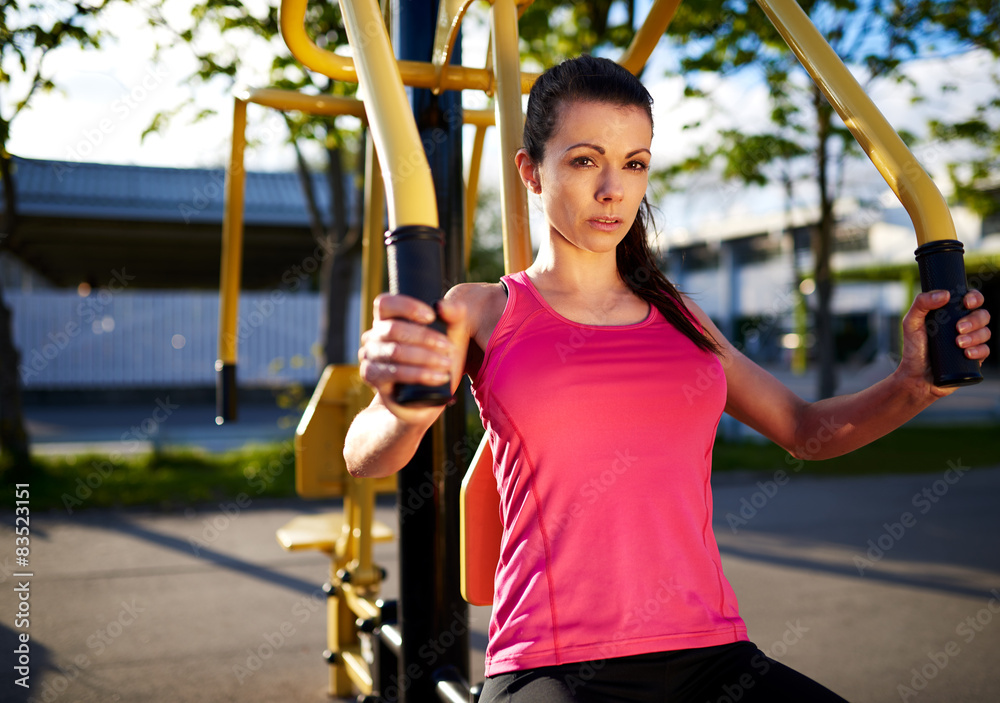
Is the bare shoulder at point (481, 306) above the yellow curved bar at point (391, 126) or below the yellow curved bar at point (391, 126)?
below

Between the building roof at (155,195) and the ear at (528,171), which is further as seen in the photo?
the building roof at (155,195)

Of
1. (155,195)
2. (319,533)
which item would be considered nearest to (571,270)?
(319,533)

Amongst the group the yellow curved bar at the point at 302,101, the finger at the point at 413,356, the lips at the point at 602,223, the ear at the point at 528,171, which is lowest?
the finger at the point at 413,356

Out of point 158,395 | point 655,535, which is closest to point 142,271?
point 158,395

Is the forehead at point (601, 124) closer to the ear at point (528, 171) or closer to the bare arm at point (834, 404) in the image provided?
the ear at point (528, 171)

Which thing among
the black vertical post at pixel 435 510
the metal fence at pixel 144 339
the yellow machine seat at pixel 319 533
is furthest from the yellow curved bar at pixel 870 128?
the metal fence at pixel 144 339

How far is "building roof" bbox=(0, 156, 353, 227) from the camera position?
13242 millimetres

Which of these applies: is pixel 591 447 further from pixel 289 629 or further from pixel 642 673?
pixel 289 629

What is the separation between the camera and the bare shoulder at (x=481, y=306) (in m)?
1.29

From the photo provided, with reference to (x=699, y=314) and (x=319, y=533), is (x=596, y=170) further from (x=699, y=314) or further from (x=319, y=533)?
(x=319, y=533)

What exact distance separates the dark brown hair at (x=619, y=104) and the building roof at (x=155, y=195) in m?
12.7

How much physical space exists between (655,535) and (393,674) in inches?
66.4

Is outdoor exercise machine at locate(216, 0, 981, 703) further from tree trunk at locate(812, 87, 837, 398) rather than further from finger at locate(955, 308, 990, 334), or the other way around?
tree trunk at locate(812, 87, 837, 398)

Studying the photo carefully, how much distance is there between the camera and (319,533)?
317 cm
